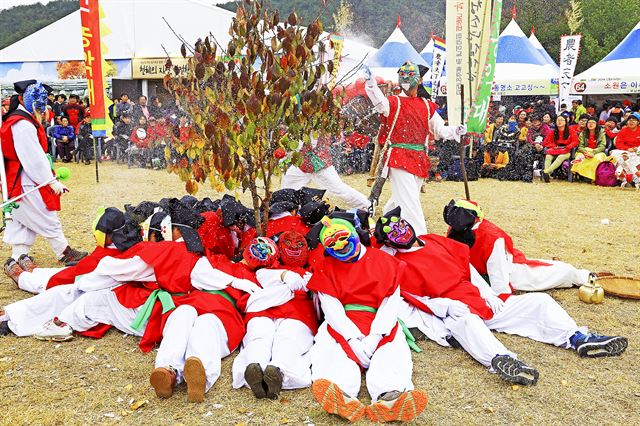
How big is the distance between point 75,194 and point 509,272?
327 inches

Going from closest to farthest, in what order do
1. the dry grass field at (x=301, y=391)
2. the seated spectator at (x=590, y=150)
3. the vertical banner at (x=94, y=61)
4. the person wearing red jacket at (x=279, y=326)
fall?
the dry grass field at (x=301, y=391), the person wearing red jacket at (x=279, y=326), the vertical banner at (x=94, y=61), the seated spectator at (x=590, y=150)

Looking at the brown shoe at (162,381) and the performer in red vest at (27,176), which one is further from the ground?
the performer in red vest at (27,176)

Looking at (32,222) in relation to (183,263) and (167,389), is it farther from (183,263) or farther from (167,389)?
(167,389)

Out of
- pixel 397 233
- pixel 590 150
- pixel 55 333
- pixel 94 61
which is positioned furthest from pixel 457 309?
pixel 590 150

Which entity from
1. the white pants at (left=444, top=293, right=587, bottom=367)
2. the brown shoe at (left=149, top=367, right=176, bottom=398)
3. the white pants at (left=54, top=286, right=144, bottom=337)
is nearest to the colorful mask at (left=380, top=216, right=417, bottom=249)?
the white pants at (left=444, top=293, right=587, bottom=367)

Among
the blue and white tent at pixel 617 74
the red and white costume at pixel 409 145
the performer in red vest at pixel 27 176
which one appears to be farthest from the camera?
the blue and white tent at pixel 617 74

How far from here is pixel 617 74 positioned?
15742 millimetres

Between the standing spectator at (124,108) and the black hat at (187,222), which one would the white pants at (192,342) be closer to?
the black hat at (187,222)

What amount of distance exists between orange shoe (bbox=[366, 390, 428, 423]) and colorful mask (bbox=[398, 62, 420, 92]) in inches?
150

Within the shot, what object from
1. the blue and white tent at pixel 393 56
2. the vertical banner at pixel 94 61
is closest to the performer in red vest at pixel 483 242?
the vertical banner at pixel 94 61

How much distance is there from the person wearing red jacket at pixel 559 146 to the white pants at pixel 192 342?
1045 cm

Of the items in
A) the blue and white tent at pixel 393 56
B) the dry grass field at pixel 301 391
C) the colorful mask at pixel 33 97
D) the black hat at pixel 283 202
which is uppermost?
the blue and white tent at pixel 393 56

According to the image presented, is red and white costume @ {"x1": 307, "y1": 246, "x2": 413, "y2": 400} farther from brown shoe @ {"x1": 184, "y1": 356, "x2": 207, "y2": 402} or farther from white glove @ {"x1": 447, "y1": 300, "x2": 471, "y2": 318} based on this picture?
brown shoe @ {"x1": 184, "y1": 356, "x2": 207, "y2": 402}

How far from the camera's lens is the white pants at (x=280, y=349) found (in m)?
3.64
